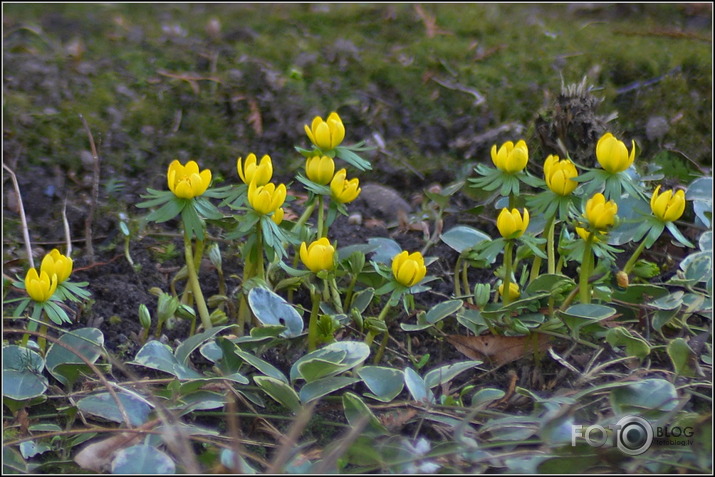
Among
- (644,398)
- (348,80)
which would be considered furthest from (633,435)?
(348,80)

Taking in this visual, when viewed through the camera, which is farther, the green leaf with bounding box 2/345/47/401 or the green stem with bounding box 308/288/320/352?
the green stem with bounding box 308/288/320/352

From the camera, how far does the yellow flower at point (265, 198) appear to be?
5.16 feet

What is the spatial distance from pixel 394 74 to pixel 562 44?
2.84 feet

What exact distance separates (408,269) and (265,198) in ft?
1.16

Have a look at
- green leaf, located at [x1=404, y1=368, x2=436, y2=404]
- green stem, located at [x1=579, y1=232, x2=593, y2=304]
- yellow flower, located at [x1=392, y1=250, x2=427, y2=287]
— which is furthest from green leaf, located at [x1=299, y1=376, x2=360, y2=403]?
green stem, located at [x1=579, y1=232, x2=593, y2=304]

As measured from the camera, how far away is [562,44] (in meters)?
3.41

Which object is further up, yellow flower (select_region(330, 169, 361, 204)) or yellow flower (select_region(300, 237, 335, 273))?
yellow flower (select_region(330, 169, 361, 204))

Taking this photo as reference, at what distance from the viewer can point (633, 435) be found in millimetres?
1292

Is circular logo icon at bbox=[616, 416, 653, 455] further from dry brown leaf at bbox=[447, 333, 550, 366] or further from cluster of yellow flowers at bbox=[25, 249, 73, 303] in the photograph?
cluster of yellow flowers at bbox=[25, 249, 73, 303]

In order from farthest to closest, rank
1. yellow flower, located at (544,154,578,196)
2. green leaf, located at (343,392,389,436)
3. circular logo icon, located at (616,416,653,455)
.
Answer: yellow flower, located at (544,154,578,196) → green leaf, located at (343,392,389,436) → circular logo icon, located at (616,416,653,455)

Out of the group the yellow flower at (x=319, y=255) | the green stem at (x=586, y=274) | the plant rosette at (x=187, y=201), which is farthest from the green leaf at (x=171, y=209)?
the green stem at (x=586, y=274)

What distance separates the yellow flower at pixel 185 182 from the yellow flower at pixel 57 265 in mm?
278

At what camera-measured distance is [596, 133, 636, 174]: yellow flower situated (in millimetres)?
1575

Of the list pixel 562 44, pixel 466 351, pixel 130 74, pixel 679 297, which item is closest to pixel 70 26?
pixel 130 74
